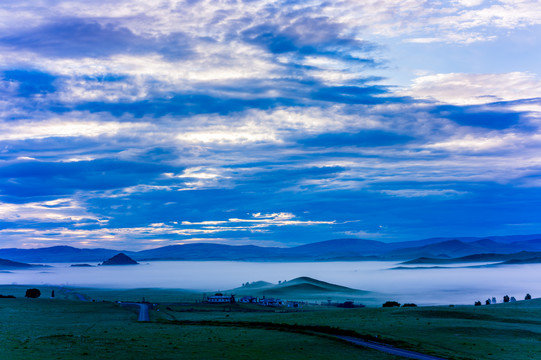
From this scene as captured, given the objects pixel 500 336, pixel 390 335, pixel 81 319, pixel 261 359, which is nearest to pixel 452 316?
pixel 500 336

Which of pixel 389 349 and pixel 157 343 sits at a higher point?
pixel 157 343

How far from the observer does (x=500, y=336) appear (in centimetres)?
7062

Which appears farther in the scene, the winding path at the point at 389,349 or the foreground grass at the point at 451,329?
the foreground grass at the point at 451,329

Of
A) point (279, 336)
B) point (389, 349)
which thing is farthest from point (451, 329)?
point (279, 336)

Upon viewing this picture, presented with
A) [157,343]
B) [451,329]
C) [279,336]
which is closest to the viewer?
[157,343]

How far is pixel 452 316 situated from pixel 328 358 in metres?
46.9

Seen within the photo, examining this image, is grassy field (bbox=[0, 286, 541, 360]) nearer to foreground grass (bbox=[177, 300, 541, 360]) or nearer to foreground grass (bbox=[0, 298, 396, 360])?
foreground grass (bbox=[0, 298, 396, 360])

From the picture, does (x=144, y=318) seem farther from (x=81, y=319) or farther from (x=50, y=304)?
(x=50, y=304)

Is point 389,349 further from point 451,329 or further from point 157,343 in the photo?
point 157,343

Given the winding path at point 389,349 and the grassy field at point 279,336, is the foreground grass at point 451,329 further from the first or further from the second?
the winding path at point 389,349

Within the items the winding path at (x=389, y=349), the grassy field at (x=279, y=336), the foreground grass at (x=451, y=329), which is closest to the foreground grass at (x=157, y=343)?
the grassy field at (x=279, y=336)

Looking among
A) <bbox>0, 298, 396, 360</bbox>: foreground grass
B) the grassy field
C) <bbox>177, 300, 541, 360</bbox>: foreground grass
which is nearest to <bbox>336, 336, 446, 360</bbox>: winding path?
<bbox>177, 300, 541, 360</bbox>: foreground grass

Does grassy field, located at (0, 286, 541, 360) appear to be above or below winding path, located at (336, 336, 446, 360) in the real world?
above

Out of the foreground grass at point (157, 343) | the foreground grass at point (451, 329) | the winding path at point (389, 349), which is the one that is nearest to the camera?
the foreground grass at point (157, 343)
